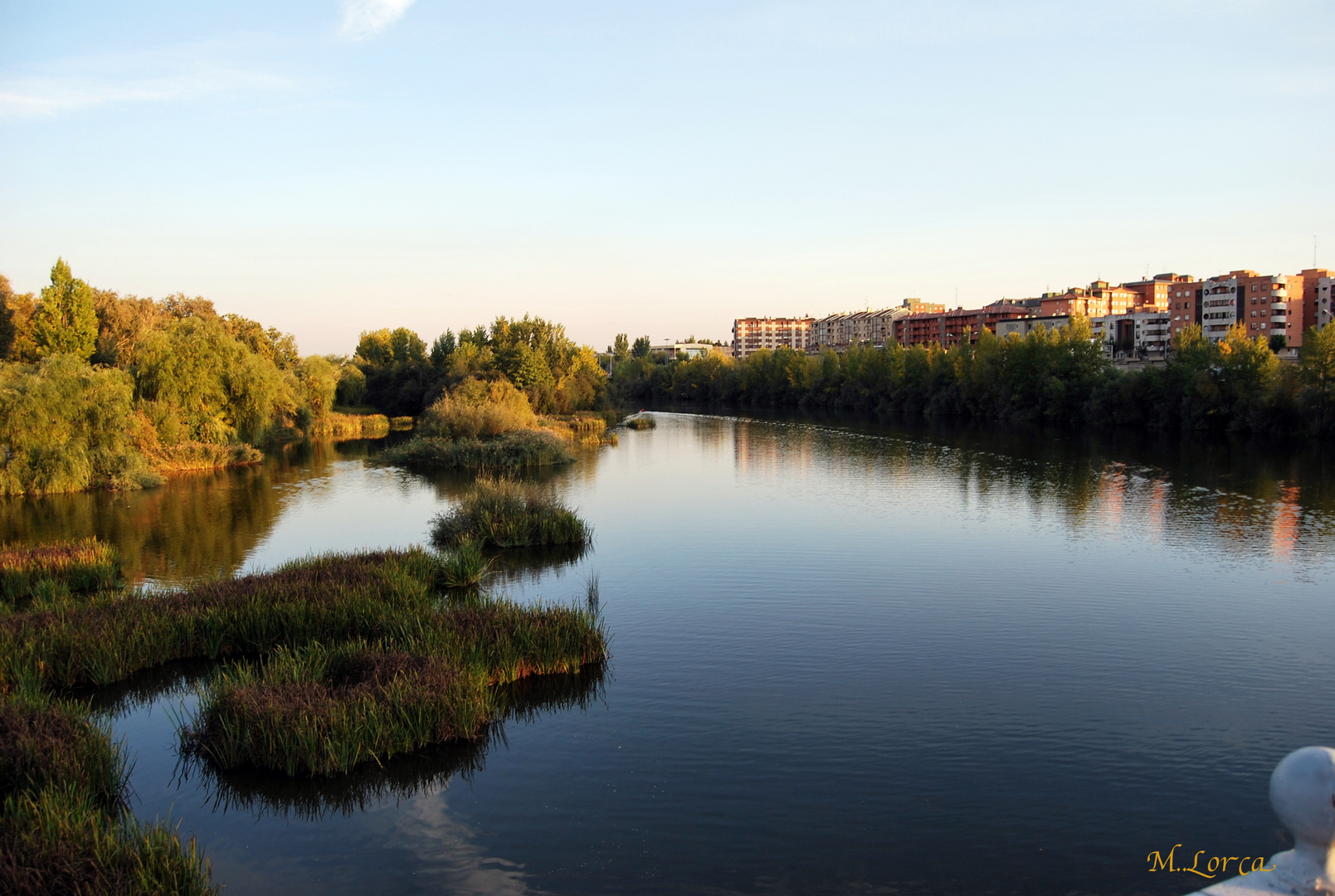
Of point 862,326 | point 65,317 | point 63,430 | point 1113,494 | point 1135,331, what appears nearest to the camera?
point 63,430

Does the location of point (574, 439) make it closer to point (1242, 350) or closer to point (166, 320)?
point (166, 320)

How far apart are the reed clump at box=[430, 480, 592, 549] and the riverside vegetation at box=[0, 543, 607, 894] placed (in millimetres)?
5198

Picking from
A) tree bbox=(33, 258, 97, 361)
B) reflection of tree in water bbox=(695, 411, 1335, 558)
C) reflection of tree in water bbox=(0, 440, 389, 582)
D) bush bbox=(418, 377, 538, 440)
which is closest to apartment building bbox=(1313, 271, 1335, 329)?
reflection of tree in water bbox=(695, 411, 1335, 558)

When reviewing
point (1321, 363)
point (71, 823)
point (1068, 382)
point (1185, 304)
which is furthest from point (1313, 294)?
point (71, 823)

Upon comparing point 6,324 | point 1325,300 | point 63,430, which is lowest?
point 63,430

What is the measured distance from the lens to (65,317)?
45438 millimetres

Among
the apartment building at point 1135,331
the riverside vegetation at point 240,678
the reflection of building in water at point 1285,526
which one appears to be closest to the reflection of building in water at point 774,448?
the reflection of building in water at point 1285,526

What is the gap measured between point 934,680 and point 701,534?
11.9 metres

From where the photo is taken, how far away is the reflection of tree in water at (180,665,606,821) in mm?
9266

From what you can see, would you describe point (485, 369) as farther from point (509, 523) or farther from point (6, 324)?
point (509, 523)

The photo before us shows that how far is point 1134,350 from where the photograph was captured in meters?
96.6

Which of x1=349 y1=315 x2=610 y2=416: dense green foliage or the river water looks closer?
the river water

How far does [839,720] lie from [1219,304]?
103 m

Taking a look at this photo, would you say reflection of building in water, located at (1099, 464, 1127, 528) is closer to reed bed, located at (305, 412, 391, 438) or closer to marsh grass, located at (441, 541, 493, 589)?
marsh grass, located at (441, 541, 493, 589)
